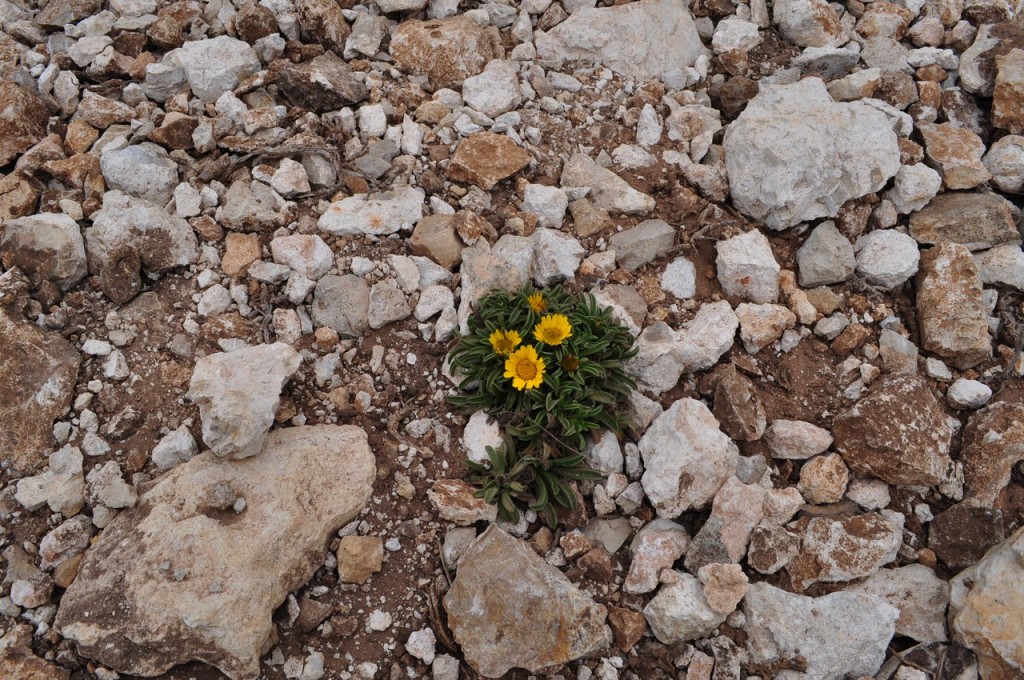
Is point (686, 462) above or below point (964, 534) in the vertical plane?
above

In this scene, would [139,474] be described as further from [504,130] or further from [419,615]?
[504,130]

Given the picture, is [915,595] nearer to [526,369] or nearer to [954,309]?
[954,309]

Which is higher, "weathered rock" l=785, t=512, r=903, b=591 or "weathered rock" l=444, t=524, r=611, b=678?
"weathered rock" l=444, t=524, r=611, b=678

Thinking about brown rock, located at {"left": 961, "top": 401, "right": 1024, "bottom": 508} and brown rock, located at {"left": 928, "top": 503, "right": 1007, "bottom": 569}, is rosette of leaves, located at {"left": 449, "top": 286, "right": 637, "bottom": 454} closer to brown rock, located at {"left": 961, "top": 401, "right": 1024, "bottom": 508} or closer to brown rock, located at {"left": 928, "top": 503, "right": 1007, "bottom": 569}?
brown rock, located at {"left": 928, "top": 503, "right": 1007, "bottom": 569}

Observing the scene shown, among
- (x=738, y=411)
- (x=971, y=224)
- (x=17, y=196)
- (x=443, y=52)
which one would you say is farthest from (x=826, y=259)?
(x=17, y=196)

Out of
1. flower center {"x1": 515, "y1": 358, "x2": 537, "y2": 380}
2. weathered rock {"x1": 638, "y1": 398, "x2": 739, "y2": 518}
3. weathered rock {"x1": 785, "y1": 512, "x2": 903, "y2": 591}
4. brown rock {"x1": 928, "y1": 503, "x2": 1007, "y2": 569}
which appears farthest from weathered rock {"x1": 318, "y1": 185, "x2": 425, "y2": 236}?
brown rock {"x1": 928, "y1": 503, "x2": 1007, "y2": 569}

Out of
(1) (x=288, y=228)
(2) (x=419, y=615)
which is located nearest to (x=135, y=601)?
(2) (x=419, y=615)
